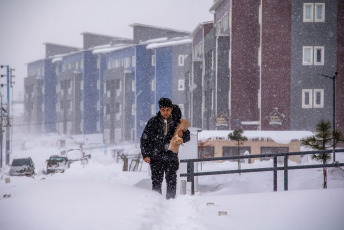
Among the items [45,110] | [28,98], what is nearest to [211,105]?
[45,110]

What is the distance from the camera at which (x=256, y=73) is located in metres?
28.9

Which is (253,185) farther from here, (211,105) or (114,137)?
(114,137)

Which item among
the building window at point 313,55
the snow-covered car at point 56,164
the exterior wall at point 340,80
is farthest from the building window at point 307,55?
the snow-covered car at point 56,164

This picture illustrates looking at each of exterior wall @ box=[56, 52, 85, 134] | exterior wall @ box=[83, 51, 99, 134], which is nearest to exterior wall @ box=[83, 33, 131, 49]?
exterior wall @ box=[56, 52, 85, 134]

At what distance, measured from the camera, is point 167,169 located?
7.01m

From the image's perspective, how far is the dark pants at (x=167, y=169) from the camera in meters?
6.89

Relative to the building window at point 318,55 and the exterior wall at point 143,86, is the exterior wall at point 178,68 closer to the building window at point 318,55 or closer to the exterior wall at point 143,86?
the exterior wall at point 143,86

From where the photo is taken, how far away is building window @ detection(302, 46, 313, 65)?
27453mm

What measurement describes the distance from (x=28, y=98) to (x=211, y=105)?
191ft

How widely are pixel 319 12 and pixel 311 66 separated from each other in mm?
3751

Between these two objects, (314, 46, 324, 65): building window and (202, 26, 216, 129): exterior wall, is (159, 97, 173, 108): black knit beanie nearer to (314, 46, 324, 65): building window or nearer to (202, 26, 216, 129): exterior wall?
(314, 46, 324, 65): building window

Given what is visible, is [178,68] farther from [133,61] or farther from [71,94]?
[71,94]

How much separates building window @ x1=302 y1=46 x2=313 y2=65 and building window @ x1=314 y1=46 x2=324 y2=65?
0.27 m

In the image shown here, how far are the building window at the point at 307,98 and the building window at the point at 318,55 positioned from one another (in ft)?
6.73
